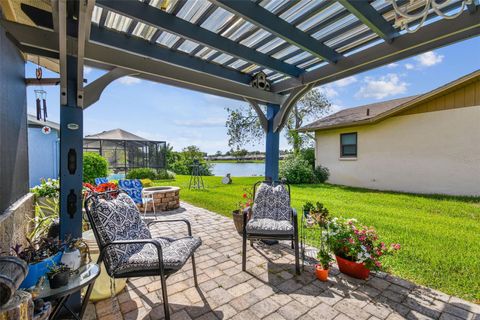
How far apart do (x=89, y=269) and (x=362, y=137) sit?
10.2 meters

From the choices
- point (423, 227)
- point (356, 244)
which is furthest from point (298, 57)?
point (423, 227)

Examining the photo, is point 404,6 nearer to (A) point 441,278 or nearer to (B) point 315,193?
(A) point 441,278

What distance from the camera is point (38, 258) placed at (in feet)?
5.42

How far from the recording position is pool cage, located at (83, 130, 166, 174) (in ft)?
41.7

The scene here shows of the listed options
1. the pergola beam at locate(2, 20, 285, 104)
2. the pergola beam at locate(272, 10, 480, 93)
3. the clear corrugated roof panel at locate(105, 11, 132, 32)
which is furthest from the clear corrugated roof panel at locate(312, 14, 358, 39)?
the clear corrugated roof panel at locate(105, 11, 132, 32)

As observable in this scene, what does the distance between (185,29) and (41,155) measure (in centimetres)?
859

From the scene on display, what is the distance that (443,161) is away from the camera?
7.55 m

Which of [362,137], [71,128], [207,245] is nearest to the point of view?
Result: [71,128]

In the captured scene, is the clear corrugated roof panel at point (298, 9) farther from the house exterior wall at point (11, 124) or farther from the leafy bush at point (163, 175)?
the leafy bush at point (163, 175)

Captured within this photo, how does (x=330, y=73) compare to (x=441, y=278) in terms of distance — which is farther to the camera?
(x=330, y=73)

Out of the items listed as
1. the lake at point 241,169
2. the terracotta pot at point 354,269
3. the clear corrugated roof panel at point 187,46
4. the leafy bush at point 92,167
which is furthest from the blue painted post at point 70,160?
the lake at point 241,169

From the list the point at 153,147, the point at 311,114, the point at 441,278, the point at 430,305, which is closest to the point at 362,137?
the point at 311,114

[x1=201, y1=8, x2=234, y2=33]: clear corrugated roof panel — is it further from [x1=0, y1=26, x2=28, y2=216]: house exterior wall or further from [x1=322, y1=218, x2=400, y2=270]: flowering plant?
[x1=322, y1=218, x2=400, y2=270]: flowering plant

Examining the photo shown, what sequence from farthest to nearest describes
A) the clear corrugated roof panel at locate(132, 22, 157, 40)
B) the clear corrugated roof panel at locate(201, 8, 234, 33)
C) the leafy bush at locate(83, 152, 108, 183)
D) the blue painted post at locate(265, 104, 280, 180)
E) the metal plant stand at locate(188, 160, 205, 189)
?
the metal plant stand at locate(188, 160, 205, 189), the leafy bush at locate(83, 152, 108, 183), the blue painted post at locate(265, 104, 280, 180), the clear corrugated roof panel at locate(132, 22, 157, 40), the clear corrugated roof panel at locate(201, 8, 234, 33)
